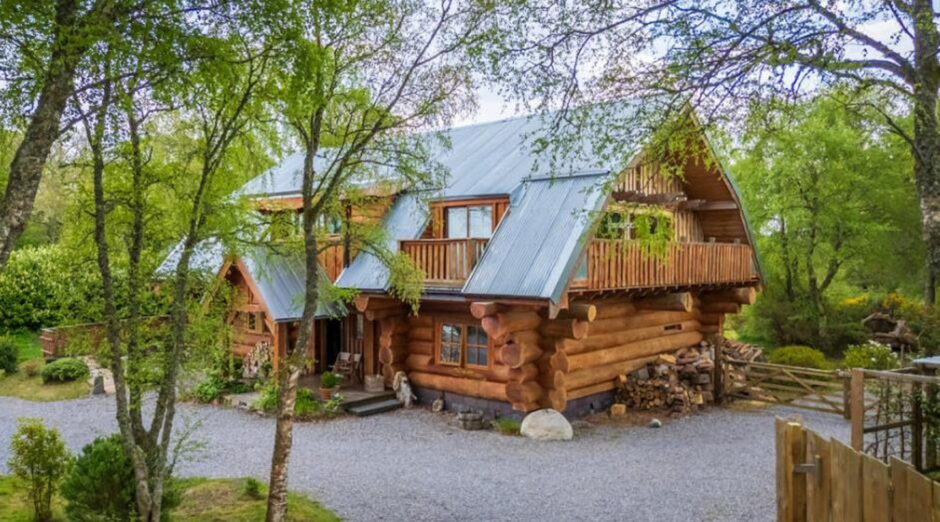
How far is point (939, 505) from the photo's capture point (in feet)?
11.8

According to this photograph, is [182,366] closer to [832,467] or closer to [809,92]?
[832,467]

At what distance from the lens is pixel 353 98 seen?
Answer: 8.06 m

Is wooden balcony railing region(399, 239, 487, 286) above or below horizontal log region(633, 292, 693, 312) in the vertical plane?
above

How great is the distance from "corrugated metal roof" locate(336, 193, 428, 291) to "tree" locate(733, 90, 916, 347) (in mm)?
12723

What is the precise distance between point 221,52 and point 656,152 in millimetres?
4692

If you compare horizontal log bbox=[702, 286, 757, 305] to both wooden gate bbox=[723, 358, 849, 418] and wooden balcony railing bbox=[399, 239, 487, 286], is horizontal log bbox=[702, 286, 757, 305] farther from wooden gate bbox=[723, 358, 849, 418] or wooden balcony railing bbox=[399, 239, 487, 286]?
wooden balcony railing bbox=[399, 239, 487, 286]

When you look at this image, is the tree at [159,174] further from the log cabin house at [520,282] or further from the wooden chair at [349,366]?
the wooden chair at [349,366]

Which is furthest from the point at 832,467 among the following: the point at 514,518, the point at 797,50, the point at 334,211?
the point at 334,211

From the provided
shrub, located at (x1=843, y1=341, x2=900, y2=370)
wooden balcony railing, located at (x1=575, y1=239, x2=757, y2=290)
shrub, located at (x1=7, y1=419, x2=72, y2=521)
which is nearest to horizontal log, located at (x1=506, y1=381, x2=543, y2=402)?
wooden balcony railing, located at (x1=575, y1=239, x2=757, y2=290)

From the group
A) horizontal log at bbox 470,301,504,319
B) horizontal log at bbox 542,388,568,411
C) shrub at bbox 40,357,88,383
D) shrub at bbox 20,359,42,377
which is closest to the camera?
horizontal log at bbox 470,301,504,319

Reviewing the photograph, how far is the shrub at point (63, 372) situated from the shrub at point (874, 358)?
2082 centimetres

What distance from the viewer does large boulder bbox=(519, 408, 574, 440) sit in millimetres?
12906

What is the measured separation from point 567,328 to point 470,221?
11.9 ft

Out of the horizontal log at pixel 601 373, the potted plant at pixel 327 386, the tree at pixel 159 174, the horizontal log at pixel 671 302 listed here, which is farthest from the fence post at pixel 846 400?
the tree at pixel 159 174
